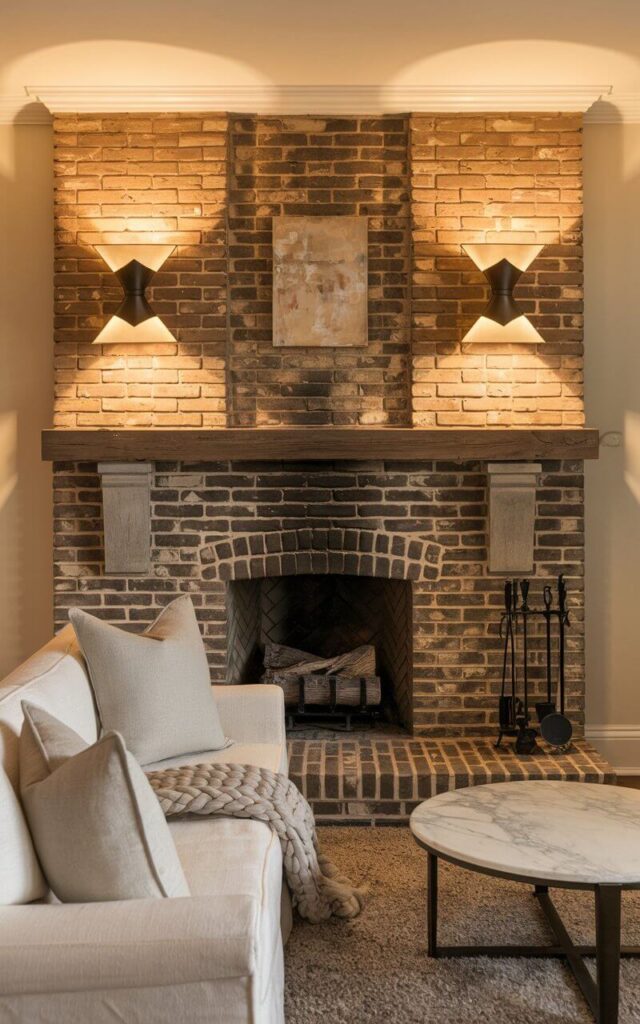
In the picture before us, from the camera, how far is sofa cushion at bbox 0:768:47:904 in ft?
5.76

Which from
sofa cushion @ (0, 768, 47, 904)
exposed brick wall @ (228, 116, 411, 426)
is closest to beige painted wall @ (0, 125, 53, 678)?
exposed brick wall @ (228, 116, 411, 426)

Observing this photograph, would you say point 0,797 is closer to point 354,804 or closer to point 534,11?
point 354,804

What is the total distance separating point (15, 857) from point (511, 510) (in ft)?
8.87

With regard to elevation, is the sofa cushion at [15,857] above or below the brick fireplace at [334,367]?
below

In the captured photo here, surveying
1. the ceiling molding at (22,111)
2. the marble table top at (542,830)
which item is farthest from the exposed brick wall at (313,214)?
the marble table top at (542,830)

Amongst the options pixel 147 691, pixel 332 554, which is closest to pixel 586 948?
pixel 147 691

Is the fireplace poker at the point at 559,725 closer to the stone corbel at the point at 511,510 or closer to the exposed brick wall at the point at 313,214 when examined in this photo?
the stone corbel at the point at 511,510

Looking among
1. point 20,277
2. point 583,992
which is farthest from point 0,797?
Result: point 20,277

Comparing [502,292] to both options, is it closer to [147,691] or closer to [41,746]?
[147,691]

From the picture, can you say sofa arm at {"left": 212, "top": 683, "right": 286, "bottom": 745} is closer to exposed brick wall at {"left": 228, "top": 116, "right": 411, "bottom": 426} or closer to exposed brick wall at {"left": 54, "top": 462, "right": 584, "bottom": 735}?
exposed brick wall at {"left": 54, "top": 462, "right": 584, "bottom": 735}

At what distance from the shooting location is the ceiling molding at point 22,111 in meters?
4.16

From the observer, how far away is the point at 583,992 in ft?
8.22

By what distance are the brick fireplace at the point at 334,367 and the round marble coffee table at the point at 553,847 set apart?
1.24 metres

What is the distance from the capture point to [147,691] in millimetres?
2842
